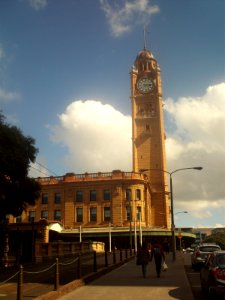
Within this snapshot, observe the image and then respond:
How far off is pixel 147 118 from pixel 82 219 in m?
33.1

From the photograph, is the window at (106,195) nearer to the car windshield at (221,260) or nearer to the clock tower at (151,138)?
the clock tower at (151,138)

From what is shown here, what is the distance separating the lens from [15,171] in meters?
29.4

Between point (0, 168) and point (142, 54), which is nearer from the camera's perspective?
point (0, 168)

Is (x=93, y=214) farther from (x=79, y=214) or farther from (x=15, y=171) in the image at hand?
(x=15, y=171)

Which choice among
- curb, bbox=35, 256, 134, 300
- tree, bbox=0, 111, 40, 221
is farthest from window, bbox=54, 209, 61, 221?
curb, bbox=35, 256, 134, 300

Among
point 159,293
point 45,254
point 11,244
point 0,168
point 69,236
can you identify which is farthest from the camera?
point 69,236

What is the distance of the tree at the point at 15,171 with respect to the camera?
93.2 feet

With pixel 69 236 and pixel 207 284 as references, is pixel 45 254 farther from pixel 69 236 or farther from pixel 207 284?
pixel 69 236

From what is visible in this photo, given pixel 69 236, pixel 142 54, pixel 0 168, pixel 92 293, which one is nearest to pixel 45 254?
pixel 0 168

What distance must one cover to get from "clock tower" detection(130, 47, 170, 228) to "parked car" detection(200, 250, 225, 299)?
8087 centimetres

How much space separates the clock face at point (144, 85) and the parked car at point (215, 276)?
312ft

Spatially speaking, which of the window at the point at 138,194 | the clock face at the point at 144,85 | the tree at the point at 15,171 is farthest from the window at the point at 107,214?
the tree at the point at 15,171

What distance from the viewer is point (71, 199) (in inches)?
3258

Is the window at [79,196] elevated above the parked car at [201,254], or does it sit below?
above
